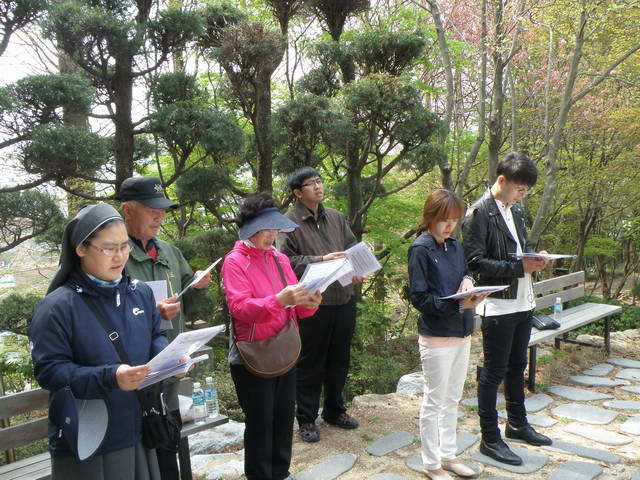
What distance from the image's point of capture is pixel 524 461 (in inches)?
138

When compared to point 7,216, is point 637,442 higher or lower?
lower

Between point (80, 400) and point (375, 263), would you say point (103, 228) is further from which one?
point (375, 263)

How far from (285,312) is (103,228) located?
47.8 inches

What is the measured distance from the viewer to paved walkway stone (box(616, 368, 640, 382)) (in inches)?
214

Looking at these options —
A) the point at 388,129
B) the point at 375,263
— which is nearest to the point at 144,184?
the point at 375,263

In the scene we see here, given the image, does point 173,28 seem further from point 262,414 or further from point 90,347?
point 90,347

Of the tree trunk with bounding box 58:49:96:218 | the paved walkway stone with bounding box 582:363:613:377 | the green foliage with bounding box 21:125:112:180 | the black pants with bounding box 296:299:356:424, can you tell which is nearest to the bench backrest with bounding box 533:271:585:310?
the paved walkway stone with bounding box 582:363:613:377

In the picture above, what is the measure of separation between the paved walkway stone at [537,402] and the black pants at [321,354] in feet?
6.17

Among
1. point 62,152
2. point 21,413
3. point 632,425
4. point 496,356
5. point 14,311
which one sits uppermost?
point 62,152

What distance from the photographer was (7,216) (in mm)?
4730

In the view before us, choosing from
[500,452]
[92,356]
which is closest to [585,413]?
[500,452]

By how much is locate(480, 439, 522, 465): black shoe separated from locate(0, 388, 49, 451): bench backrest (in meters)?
2.76

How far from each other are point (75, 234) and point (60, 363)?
475 millimetres

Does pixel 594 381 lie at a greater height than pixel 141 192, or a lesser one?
lesser
